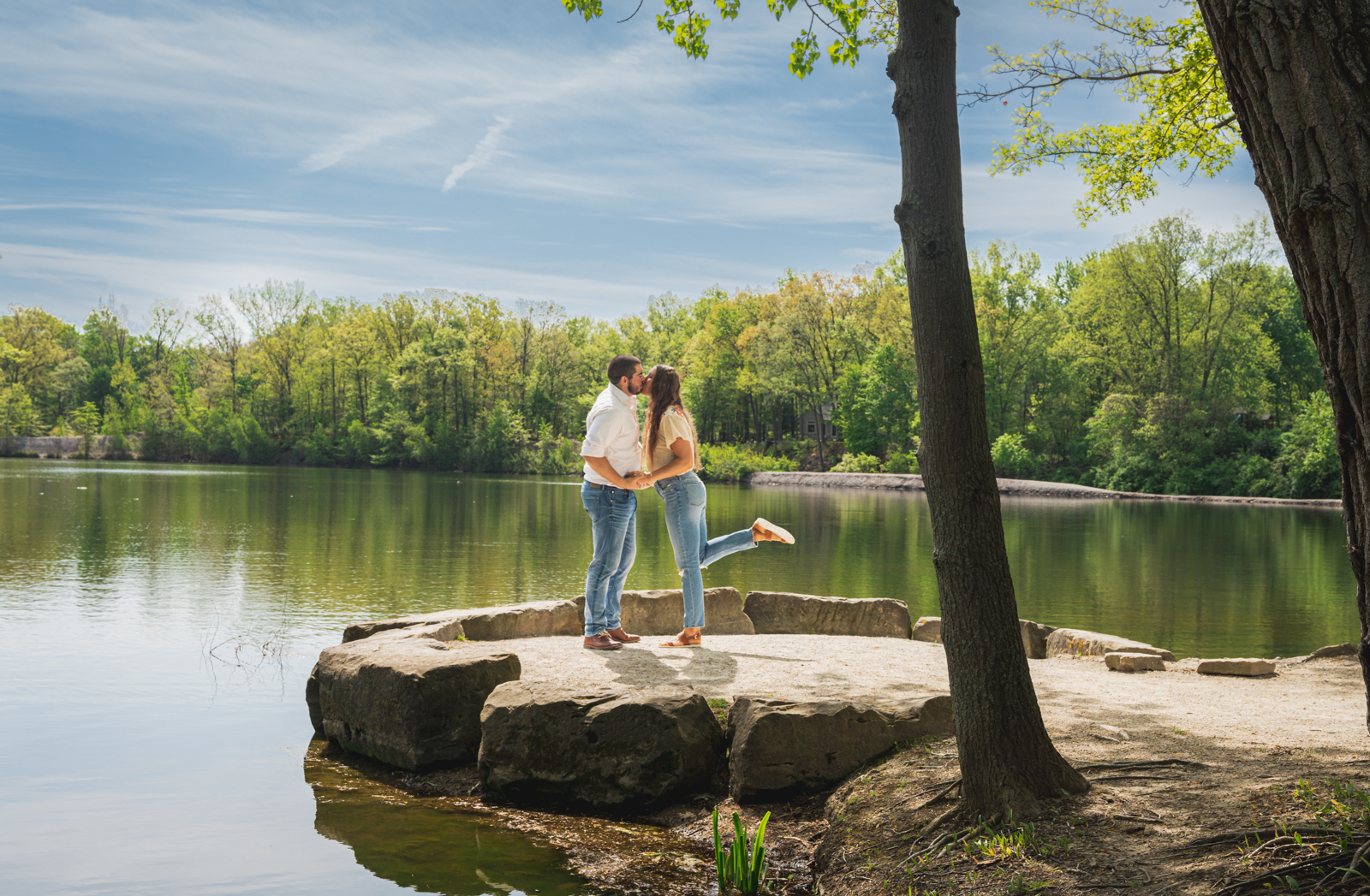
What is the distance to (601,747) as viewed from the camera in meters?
5.36

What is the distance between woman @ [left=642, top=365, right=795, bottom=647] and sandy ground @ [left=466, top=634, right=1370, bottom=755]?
426 millimetres

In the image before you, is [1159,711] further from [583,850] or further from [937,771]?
[583,850]

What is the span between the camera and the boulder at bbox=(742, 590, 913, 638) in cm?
916

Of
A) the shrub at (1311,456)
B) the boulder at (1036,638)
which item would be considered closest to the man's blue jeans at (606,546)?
the boulder at (1036,638)

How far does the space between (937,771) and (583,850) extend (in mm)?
1798

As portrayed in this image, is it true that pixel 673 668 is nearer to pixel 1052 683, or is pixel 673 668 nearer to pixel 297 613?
pixel 1052 683

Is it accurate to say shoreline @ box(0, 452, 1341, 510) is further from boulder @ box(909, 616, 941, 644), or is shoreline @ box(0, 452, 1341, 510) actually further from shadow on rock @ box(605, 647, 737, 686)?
shadow on rock @ box(605, 647, 737, 686)

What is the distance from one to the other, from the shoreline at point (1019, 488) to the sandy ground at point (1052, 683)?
30584 mm

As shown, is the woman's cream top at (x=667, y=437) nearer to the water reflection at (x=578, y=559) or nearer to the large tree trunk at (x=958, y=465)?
the large tree trunk at (x=958, y=465)

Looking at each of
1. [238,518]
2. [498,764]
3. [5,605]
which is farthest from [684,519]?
[238,518]

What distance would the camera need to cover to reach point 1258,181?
2.78 m

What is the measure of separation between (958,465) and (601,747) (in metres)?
2.57

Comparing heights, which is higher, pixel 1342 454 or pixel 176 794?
pixel 1342 454

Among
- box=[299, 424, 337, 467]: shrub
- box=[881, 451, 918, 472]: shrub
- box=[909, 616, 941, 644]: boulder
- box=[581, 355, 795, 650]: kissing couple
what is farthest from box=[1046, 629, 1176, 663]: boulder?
box=[299, 424, 337, 467]: shrub
